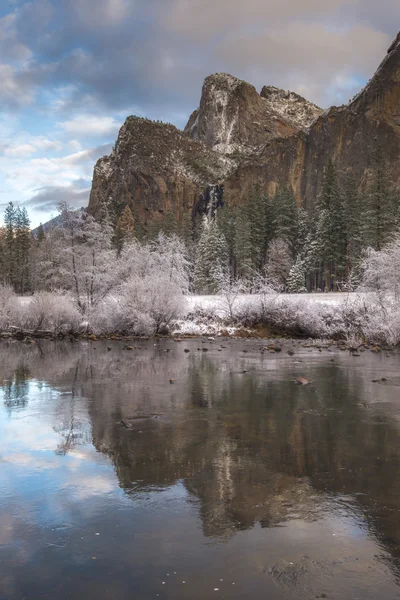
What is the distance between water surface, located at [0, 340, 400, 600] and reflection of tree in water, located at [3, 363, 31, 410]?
152mm

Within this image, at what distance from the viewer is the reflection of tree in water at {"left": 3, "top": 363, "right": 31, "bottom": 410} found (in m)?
14.2

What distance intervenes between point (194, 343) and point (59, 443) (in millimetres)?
22166

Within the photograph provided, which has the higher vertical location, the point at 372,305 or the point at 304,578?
the point at 372,305

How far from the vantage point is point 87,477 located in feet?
27.6

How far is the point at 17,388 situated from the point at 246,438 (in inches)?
359

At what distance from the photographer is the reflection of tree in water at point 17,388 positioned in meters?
14.2

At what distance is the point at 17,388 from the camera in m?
16.6

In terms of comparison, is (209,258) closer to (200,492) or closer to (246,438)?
(246,438)

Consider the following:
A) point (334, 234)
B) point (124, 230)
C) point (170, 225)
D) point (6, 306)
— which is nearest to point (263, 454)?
point (6, 306)

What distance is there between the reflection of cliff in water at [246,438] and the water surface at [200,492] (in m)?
0.04

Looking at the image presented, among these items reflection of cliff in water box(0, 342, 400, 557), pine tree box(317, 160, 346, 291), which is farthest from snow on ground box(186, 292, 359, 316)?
pine tree box(317, 160, 346, 291)

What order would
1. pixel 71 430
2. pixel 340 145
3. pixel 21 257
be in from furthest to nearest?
1. pixel 340 145
2. pixel 21 257
3. pixel 71 430

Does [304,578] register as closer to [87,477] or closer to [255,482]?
[255,482]

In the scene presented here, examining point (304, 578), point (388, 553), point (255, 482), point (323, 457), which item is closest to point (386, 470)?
point (323, 457)
